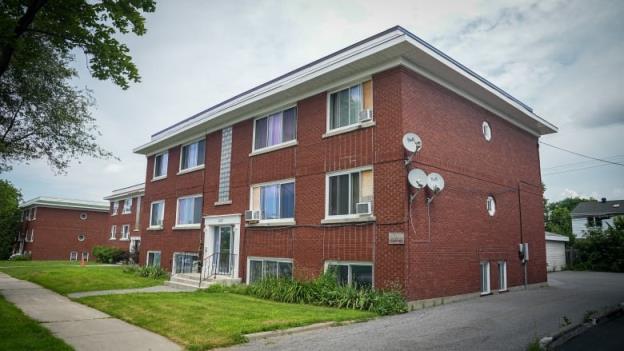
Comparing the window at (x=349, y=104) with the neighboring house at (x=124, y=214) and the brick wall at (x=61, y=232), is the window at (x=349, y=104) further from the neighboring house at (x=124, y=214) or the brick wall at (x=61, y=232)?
the brick wall at (x=61, y=232)

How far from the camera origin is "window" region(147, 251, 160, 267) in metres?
23.2

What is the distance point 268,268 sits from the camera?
1576 centimetres

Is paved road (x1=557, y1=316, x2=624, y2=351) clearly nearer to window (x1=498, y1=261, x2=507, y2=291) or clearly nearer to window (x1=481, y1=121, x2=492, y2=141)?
window (x1=498, y1=261, x2=507, y2=291)

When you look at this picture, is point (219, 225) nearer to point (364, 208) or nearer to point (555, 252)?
point (364, 208)

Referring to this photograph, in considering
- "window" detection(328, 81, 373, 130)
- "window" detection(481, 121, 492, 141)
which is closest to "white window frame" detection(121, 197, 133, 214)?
"window" detection(328, 81, 373, 130)

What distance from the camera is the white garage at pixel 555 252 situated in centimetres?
3047

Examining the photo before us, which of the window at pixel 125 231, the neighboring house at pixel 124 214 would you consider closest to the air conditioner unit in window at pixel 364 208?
the neighboring house at pixel 124 214

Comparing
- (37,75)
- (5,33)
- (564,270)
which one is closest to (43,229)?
(37,75)

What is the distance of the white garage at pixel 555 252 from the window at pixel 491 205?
17.6 metres

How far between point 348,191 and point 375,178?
3.71ft

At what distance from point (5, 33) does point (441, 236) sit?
11.4 metres

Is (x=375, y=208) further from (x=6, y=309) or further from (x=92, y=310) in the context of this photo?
(x=6, y=309)

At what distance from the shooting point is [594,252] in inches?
1178

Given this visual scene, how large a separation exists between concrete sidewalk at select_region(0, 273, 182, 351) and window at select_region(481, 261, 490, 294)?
10.6 meters
